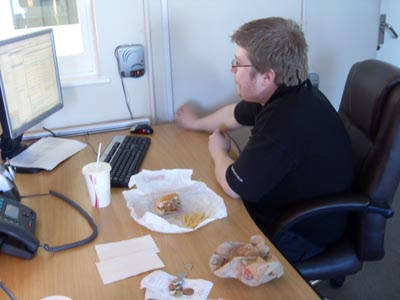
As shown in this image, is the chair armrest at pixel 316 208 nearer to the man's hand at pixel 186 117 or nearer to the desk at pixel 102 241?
the desk at pixel 102 241

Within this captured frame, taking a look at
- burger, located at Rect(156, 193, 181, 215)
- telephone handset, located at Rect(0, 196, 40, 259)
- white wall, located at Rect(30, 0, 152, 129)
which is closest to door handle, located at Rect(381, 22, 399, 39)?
white wall, located at Rect(30, 0, 152, 129)

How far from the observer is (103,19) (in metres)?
1.98

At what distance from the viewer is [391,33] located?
11.3 ft

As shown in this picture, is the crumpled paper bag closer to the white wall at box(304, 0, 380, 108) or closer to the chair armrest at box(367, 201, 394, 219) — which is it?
the chair armrest at box(367, 201, 394, 219)

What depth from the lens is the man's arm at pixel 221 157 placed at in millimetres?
1460

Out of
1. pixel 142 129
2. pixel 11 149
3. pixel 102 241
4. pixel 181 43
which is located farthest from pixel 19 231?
pixel 181 43

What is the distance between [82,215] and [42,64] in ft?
2.36

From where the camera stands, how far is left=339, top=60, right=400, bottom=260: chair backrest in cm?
149

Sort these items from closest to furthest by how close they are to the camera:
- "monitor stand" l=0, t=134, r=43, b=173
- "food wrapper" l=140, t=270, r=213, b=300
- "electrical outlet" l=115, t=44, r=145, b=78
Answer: "food wrapper" l=140, t=270, r=213, b=300 < "monitor stand" l=0, t=134, r=43, b=173 < "electrical outlet" l=115, t=44, r=145, b=78

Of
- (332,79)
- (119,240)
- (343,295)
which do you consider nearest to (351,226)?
(343,295)

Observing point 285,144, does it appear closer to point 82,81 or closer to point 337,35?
point 82,81

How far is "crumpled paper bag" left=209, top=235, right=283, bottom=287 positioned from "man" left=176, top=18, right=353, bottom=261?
11.3 inches

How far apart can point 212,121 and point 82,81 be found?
0.62 metres

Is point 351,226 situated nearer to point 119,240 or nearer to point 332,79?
point 119,240
